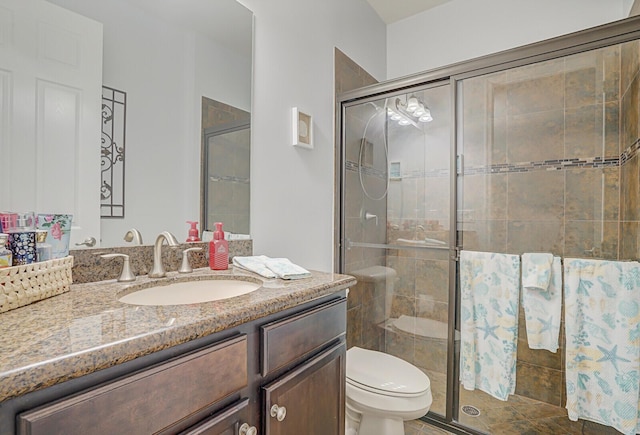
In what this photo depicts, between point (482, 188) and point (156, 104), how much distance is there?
149cm

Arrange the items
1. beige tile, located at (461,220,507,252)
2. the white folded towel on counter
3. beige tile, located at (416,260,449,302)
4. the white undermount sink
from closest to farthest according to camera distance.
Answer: the white undermount sink → the white folded towel on counter → beige tile, located at (461,220,507,252) → beige tile, located at (416,260,449,302)

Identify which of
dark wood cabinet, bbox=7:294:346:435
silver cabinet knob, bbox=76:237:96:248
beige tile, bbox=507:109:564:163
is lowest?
dark wood cabinet, bbox=7:294:346:435

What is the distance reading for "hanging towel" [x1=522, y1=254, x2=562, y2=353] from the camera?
151cm

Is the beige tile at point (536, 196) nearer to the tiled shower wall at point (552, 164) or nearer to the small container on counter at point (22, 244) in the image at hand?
the tiled shower wall at point (552, 164)

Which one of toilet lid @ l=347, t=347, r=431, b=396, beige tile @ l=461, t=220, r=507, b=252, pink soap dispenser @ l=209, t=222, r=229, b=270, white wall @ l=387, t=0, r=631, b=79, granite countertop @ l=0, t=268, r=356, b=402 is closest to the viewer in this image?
granite countertop @ l=0, t=268, r=356, b=402

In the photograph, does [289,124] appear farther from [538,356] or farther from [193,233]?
[538,356]

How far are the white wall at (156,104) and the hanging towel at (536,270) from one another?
4.79 ft

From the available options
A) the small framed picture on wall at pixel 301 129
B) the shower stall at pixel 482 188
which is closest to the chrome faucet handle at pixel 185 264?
the small framed picture on wall at pixel 301 129

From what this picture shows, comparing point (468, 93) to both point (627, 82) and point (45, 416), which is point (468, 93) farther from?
point (45, 416)

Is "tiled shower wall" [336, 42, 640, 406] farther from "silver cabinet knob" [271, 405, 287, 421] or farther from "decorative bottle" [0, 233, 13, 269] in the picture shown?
"decorative bottle" [0, 233, 13, 269]

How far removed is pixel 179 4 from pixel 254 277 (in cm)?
106

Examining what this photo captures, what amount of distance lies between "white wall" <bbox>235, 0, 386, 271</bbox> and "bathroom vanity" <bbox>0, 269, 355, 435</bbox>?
1.90ft

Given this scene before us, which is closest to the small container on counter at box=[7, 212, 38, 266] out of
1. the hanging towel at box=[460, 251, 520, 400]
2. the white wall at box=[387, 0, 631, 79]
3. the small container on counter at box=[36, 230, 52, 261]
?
the small container on counter at box=[36, 230, 52, 261]

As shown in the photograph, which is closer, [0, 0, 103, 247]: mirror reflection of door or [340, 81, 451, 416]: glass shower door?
[0, 0, 103, 247]: mirror reflection of door
